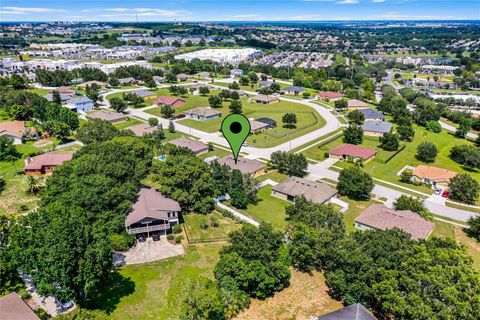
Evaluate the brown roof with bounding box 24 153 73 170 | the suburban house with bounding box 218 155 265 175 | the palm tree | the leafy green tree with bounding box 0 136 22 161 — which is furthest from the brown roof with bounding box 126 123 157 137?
the palm tree

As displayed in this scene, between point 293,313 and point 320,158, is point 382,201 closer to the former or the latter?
point 320,158

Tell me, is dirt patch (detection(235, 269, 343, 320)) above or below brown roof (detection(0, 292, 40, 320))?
below

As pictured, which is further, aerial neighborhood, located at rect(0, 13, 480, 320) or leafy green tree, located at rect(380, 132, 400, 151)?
leafy green tree, located at rect(380, 132, 400, 151)

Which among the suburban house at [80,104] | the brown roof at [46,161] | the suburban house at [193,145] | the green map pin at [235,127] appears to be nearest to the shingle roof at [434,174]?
the suburban house at [193,145]

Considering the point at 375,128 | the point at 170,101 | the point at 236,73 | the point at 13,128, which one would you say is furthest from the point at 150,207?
the point at 236,73

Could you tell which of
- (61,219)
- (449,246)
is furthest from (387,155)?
(61,219)

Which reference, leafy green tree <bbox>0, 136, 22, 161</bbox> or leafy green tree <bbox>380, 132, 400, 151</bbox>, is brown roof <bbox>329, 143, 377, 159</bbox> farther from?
leafy green tree <bbox>0, 136, 22, 161</bbox>
